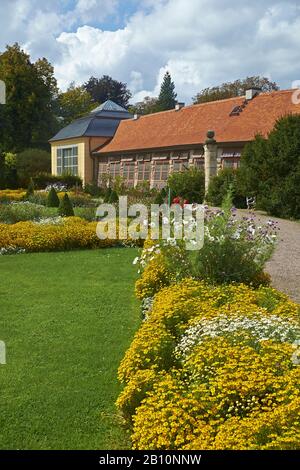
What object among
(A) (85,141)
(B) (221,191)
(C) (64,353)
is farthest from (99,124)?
(C) (64,353)

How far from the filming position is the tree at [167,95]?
57.6 metres

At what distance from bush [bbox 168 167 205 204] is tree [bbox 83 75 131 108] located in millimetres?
40169

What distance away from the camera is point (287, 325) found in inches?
176

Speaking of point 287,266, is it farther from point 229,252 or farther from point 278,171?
point 278,171

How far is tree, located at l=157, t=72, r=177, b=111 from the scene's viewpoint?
57644mm

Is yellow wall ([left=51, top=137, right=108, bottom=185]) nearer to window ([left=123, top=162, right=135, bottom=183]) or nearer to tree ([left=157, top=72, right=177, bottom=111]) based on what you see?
window ([left=123, top=162, right=135, bottom=183])

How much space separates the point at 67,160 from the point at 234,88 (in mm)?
16143

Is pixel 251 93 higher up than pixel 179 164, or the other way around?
pixel 251 93

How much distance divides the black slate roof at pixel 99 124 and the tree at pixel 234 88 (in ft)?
28.6

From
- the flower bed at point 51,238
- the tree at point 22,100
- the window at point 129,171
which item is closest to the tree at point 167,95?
the tree at point 22,100

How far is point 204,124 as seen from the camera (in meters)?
27.8
